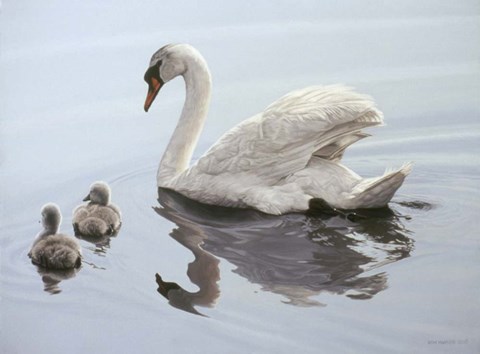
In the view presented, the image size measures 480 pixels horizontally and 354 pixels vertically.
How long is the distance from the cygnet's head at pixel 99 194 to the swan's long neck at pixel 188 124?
0.54 metres

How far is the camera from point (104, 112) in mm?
7430

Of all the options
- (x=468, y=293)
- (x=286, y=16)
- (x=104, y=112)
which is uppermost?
(x=286, y=16)

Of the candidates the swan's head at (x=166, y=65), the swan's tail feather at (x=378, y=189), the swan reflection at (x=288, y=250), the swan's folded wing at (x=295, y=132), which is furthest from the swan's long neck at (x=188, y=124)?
the swan's tail feather at (x=378, y=189)

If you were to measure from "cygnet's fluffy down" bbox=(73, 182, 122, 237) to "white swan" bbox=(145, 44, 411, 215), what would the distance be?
1.90ft

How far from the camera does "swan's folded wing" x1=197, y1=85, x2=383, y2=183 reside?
7.06m

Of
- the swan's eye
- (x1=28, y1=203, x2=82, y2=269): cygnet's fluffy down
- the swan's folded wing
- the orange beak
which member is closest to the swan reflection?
the swan's folded wing

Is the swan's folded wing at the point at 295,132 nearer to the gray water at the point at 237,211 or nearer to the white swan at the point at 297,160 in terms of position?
the white swan at the point at 297,160

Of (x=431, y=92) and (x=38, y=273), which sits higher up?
(x=431, y=92)

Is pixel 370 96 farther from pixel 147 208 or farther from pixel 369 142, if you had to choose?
pixel 147 208

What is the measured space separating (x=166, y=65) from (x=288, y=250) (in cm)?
166

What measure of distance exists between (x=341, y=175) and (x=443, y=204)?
65 centimetres

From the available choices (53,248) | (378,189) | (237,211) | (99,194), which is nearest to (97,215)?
(99,194)

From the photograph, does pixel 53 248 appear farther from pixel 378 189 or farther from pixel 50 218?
pixel 378 189

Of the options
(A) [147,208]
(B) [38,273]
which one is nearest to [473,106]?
(A) [147,208]
